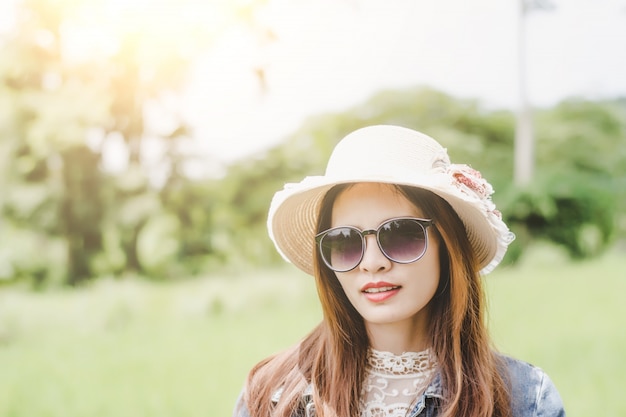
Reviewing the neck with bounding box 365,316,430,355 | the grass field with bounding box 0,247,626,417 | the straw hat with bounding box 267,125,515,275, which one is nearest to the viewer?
the straw hat with bounding box 267,125,515,275

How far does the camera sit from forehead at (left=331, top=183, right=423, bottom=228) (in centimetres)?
124

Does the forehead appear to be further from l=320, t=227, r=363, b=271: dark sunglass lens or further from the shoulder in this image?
the shoulder

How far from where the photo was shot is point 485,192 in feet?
4.22

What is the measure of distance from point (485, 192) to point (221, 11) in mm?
2128

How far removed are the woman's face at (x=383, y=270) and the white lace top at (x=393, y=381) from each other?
110 mm

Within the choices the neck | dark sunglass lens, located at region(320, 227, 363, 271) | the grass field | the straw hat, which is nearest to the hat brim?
the straw hat

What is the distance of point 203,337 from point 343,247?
377cm

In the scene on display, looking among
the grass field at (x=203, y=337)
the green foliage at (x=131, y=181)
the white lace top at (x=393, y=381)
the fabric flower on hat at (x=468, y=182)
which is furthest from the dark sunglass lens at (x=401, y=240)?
the green foliage at (x=131, y=181)

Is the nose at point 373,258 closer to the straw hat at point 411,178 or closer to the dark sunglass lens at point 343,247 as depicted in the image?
the dark sunglass lens at point 343,247

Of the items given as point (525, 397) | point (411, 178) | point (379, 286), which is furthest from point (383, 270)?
point (525, 397)

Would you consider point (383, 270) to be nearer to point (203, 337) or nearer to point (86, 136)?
point (203, 337)

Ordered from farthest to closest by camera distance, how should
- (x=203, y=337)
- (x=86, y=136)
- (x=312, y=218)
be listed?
1. (x=86, y=136)
2. (x=203, y=337)
3. (x=312, y=218)

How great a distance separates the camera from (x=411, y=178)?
1.18m

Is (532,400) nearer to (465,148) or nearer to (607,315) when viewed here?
(607,315)
